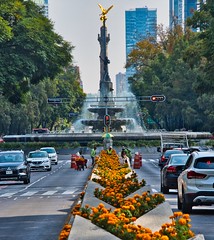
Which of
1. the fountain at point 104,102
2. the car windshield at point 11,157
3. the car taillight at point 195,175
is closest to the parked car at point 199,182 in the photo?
the car taillight at point 195,175

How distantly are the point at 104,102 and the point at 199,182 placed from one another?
293 ft

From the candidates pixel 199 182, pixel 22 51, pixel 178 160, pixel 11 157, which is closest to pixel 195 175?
pixel 199 182

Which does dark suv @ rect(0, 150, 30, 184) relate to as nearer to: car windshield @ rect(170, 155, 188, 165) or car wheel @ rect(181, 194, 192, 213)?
car windshield @ rect(170, 155, 188, 165)

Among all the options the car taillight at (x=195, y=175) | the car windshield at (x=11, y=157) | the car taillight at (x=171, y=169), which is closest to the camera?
the car taillight at (x=195, y=175)

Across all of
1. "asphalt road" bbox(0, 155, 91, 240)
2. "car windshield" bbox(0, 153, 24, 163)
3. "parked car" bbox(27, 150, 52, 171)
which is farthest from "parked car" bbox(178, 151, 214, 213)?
"parked car" bbox(27, 150, 52, 171)

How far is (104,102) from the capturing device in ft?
370

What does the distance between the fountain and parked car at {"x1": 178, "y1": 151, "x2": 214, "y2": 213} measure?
85.9 meters

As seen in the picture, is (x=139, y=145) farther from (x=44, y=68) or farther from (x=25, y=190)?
(x=25, y=190)

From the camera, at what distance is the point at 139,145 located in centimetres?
10581

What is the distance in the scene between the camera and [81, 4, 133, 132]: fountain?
366ft

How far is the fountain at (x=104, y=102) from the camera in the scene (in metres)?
111

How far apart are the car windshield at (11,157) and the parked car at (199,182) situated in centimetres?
2361

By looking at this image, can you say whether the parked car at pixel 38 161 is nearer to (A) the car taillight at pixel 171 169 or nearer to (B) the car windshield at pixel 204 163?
(A) the car taillight at pixel 171 169

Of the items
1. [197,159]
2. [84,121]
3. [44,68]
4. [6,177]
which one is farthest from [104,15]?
[197,159]
